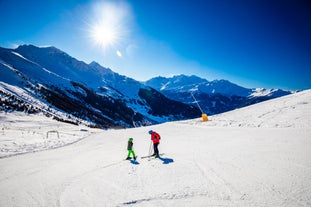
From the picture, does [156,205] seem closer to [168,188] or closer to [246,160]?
[168,188]

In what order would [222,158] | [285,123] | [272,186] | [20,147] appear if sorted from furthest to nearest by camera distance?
[285,123], [20,147], [222,158], [272,186]

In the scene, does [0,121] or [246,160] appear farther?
[0,121]

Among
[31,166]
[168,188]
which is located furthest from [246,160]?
[31,166]

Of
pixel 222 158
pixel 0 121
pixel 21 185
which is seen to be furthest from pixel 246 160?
pixel 0 121

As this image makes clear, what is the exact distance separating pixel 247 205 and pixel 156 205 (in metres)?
2.73

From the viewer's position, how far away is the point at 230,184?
21.4 feet

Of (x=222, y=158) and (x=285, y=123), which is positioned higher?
(x=285, y=123)

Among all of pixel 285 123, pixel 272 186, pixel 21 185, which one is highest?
pixel 285 123

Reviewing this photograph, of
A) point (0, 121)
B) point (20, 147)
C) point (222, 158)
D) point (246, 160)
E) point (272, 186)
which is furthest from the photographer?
point (0, 121)

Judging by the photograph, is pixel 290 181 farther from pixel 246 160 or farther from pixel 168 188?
pixel 168 188

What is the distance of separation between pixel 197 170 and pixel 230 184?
1852 mm

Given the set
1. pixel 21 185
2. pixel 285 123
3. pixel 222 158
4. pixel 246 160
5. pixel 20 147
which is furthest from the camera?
pixel 285 123

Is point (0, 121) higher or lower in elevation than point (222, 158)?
higher

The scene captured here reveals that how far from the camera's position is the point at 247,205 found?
5.16 metres
